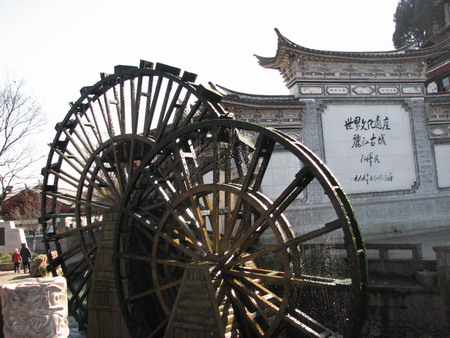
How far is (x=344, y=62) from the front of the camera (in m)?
15.6

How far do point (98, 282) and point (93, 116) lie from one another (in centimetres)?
371

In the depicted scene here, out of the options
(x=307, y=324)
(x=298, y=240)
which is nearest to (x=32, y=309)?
(x=298, y=240)

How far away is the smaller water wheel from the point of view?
5.10 meters

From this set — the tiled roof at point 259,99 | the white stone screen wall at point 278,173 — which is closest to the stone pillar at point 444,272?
the white stone screen wall at point 278,173

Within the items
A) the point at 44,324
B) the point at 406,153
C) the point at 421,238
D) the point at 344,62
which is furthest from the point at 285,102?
the point at 44,324

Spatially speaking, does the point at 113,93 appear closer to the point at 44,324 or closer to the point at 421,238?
the point at 44,324

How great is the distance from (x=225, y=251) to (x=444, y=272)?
4.67 meters

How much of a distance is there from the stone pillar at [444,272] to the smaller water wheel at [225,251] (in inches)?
70.1

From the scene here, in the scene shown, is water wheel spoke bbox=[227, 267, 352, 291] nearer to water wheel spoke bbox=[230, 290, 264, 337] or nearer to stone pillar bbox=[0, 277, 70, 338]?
water wheel spoke bbox=[230, 290, 264, 337]

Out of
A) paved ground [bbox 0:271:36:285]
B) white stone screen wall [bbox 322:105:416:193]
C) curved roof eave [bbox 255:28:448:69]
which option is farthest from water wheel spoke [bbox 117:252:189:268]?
curved roof eave [bbox 255:28:448:69]

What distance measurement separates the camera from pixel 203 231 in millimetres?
6152

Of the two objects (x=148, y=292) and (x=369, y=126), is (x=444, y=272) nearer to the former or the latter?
(x=148, y=292)

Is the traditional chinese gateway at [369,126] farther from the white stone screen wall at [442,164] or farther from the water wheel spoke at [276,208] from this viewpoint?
the water wheel spoke at [276,208]

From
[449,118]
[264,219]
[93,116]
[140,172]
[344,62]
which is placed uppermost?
[344,62]
